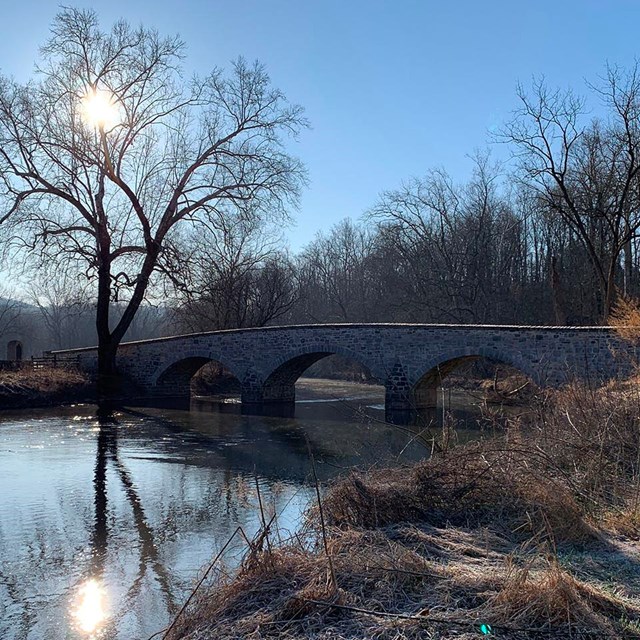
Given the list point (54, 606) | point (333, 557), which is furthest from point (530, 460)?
point (54, 606)

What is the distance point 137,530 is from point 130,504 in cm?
133

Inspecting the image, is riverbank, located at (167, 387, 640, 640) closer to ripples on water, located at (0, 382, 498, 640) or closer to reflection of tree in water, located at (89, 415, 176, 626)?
ripples on water, located at (0, 382, 498, 640)

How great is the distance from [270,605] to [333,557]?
0.57 meters

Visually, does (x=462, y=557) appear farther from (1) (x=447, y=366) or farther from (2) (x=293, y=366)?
(2) (x=293, y=366)

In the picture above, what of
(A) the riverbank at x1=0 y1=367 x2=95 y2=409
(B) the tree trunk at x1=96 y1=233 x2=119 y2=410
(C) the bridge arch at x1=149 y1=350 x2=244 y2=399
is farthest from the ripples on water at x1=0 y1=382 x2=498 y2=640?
(C) the bridge arch at x1=149 y1=350 x2=244 y2=399

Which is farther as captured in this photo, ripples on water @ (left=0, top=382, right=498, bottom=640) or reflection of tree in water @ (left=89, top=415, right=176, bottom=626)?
reflection of tree in water @ (left=89, top=415, right=176, bottom=626)

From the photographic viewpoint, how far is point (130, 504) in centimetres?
898

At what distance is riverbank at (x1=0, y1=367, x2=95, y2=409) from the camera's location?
21266 millimetres

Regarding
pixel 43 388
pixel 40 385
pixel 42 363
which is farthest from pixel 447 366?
pixel 42 363

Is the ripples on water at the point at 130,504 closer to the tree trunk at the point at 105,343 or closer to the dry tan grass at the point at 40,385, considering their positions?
the dry tan grass at the point at 40,385

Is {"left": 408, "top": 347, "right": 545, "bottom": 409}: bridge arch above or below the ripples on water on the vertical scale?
above

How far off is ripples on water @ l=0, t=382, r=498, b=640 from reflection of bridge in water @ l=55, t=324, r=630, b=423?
3513 millimetres

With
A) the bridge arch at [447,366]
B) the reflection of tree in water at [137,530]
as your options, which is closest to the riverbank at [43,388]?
the reflection of tree in water at [137,530]

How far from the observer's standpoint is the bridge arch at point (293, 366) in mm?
21156
